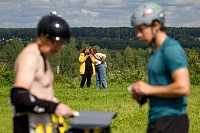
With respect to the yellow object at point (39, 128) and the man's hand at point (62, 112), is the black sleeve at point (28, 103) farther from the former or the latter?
the yellow object at point (39, 128)

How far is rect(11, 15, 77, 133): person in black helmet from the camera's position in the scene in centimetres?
387

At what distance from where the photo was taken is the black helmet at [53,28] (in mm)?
3967

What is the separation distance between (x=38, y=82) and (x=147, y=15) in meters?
1.02

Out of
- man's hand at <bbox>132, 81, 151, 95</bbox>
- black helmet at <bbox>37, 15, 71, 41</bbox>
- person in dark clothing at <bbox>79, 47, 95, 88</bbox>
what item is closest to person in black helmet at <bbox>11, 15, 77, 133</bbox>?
black helmet at <bbox>37, 15, 71, 41</bbox>

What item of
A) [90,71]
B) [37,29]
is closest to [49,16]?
[37,29]

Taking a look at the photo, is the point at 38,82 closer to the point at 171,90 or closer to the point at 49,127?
the point at 49,127

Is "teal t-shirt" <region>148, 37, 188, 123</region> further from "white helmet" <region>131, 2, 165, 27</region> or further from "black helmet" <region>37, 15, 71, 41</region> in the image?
"black helmet" <region>37, 15, 71, 41</region>

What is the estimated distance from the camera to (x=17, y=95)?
3.84 m

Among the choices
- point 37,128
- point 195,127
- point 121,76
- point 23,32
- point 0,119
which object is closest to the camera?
point 37,128

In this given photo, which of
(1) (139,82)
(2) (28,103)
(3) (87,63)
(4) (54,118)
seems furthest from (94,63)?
(2) (28,103)

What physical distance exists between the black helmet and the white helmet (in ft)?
1.85

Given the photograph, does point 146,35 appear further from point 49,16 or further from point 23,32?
point 23,32

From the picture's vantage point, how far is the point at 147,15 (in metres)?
4.09

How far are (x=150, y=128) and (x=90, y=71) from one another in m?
15.2
